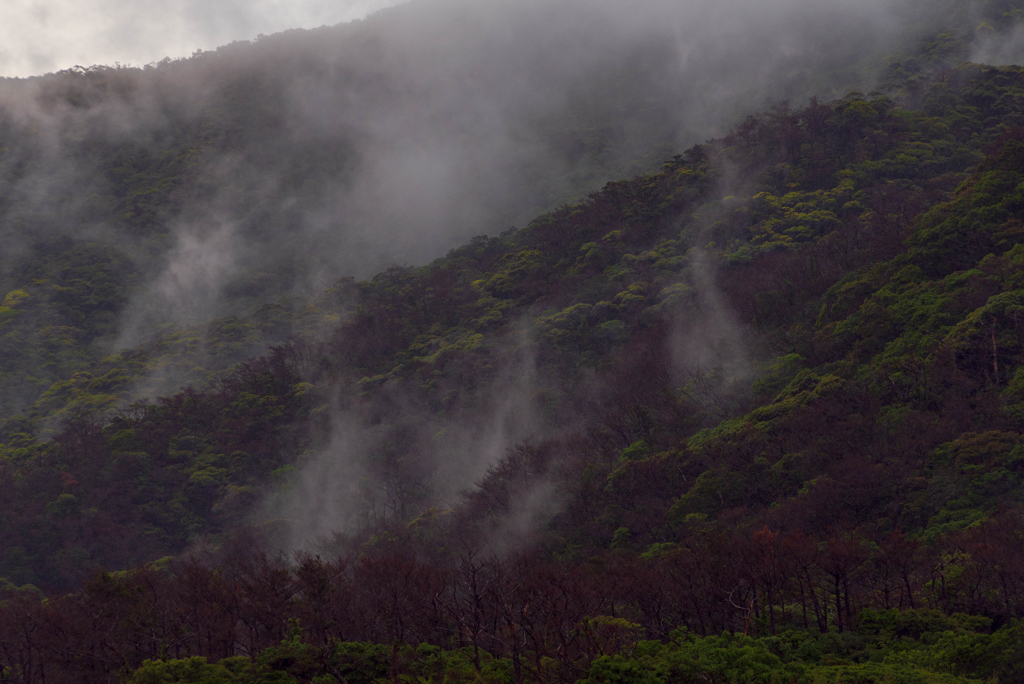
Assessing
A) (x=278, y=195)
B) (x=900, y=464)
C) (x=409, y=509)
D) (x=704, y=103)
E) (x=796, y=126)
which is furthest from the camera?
(x=278, y=195)

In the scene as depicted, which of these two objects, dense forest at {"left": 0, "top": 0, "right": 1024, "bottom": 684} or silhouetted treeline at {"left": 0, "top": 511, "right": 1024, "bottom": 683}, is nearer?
silhouetted treeline at {"left": 0, "top": 511, "right": 1024, "bottom": 683}

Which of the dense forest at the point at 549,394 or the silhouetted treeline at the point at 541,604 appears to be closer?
the silhouetted treeline at the point at 541,604

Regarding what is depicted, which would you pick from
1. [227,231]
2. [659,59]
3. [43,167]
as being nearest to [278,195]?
[227,231]

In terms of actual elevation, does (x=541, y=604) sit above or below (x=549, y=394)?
below

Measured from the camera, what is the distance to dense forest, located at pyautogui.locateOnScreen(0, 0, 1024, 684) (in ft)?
93.6

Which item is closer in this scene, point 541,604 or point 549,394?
point 541,604

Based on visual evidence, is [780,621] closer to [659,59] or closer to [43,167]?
[659,59]

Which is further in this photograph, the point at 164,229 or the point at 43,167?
the point at 43,167

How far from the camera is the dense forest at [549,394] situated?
2853cm

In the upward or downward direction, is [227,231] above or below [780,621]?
above

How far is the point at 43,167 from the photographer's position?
136 m

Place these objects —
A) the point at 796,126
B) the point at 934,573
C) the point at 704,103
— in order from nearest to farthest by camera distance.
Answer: the point at 934,573
the point at 796,126
the point at 704,103

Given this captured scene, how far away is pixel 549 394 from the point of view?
66000mm

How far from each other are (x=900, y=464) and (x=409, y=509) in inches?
1366
